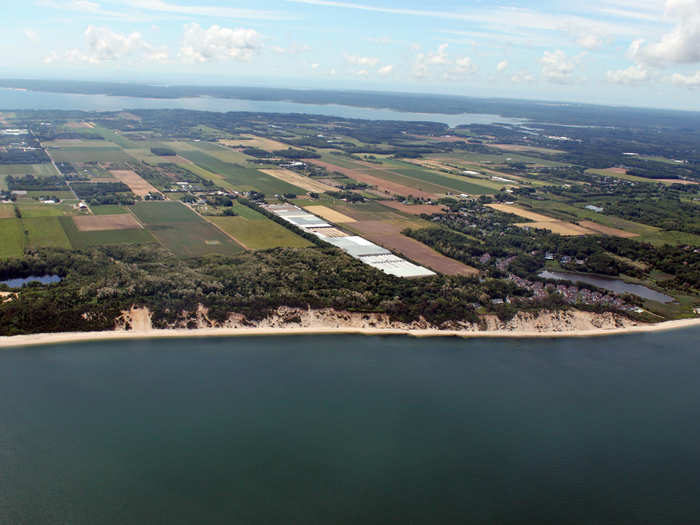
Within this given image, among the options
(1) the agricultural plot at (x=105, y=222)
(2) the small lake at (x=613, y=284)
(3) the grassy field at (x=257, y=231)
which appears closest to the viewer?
(2) the small lake at (x=613, y=284)

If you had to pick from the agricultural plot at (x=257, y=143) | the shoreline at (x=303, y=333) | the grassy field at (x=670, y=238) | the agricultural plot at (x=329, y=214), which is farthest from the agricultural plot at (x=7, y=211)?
the grassy field at (x=670, y=238)

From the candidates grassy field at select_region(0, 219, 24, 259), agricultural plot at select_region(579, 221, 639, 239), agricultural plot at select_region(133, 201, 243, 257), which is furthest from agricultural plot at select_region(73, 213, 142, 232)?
agricultural plot at select_region(579, 221, 639, 239)

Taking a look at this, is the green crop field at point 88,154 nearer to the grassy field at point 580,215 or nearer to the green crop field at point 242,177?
the green crop field at point 242,177

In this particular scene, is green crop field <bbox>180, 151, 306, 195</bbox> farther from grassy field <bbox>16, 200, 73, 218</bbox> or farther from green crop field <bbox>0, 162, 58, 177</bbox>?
grassy field <bbox>16, 200, 73, 218</bbox>

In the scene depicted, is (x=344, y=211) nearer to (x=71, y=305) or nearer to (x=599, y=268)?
(x=599, y=268)

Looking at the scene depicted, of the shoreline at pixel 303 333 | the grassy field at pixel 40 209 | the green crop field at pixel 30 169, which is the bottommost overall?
the shoreline at pixel 303 333

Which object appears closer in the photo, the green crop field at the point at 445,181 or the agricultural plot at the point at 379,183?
the agricultural plot at the point at 379,183

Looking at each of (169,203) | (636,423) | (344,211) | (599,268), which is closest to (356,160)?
(344,211)
